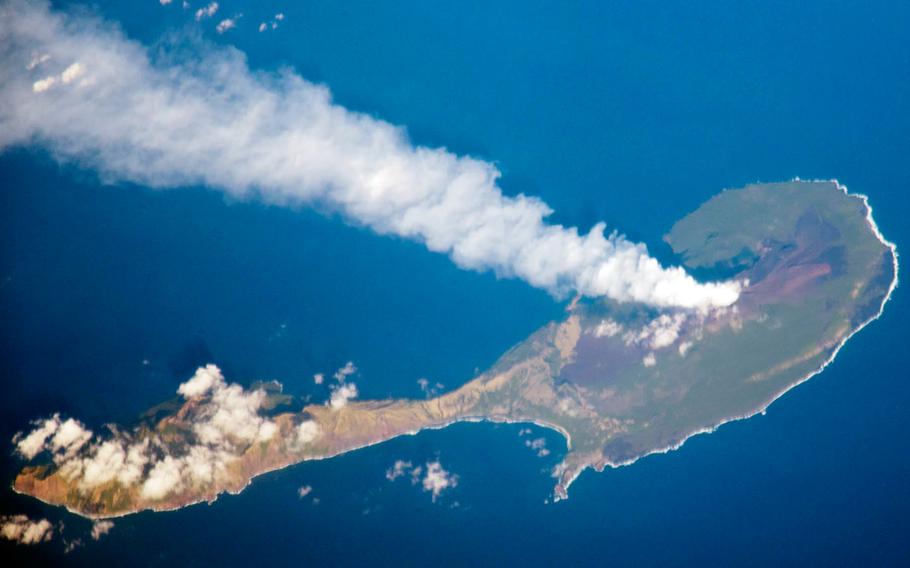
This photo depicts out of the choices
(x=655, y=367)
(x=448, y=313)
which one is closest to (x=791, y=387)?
(x=655, y=367)

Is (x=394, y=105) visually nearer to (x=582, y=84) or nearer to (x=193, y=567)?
(x=582, y=84)

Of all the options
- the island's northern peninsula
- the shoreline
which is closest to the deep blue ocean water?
the shoreline

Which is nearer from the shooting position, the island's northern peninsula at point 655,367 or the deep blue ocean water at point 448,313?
the deep blue ocean water at point 448,313

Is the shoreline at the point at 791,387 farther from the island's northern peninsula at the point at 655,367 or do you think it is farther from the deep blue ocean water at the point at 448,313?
the deep blue ocean water at the point at 448,313

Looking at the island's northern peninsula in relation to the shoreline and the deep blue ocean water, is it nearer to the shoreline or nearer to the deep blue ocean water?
the shoreline

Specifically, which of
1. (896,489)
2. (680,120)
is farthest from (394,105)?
(896,489)

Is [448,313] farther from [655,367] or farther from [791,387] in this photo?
[791,387]

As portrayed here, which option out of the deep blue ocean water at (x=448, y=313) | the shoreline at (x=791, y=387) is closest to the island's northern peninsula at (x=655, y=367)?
the shoreline at (x=791, y=387)
